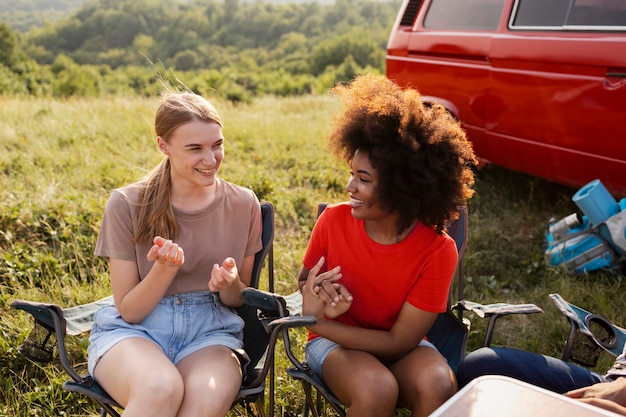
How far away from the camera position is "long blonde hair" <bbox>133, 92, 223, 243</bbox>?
2330 mm

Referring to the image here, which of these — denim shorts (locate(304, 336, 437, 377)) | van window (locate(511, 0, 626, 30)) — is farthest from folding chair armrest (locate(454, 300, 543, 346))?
van window (locate(511, 0, 626, 30))

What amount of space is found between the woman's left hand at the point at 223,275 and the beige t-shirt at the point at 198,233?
0.16m

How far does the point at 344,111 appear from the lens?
2.32 meters

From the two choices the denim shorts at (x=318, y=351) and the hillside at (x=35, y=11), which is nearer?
the denim shorts at (x=318, y=351)

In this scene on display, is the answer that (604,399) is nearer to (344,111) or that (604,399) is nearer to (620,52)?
(344,111)

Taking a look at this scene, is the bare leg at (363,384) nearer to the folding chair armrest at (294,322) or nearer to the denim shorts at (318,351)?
the denim shorts at (318,351)

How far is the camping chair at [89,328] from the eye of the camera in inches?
84.4

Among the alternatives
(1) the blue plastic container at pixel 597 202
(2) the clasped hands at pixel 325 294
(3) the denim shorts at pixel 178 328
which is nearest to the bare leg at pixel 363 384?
(2) the clasped hands at pixel 325 294

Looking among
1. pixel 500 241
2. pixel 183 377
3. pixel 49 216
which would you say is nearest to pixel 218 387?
pixel 183 377

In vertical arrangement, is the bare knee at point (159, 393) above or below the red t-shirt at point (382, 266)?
below

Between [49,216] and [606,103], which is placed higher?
[606,103]

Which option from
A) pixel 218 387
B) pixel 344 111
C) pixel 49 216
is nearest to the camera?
pixel 218 387

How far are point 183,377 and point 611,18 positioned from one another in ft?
10.3

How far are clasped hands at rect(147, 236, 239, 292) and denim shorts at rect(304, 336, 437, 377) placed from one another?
39 centimetres
